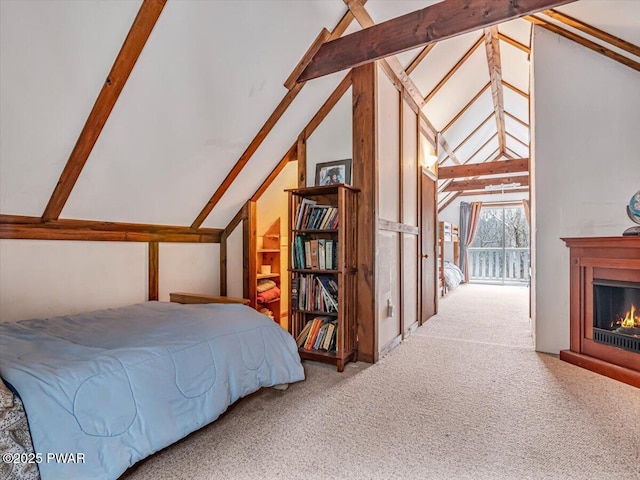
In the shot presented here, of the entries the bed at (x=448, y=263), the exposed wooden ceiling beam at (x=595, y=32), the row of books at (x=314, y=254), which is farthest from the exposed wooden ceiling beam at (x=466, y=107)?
the row of books at (x=314, y=254)

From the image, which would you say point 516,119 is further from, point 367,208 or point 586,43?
point 367,208

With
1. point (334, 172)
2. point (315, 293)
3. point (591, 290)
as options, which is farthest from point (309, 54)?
point (591, 290)

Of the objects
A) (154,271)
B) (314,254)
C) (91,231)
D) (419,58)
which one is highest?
(419,58)

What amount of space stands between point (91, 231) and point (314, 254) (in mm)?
1789

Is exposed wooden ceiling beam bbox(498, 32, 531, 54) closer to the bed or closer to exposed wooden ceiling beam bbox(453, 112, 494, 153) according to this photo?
exposed wooden ceiling beam bbox(453, 112, 494, 153)

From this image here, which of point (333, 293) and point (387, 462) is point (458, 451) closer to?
point (387, 462)

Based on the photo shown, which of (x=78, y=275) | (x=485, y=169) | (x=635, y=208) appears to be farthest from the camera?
(x=485, y=169)

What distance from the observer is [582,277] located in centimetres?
288

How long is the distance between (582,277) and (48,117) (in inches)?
156

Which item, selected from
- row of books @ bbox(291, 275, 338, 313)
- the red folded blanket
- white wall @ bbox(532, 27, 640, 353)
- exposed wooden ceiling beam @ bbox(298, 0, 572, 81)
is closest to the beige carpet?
row of books @ bbox(291, 275, 338, 313)

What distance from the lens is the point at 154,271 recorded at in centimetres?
322

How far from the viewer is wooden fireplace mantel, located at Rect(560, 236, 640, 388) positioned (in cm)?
Answer: 252

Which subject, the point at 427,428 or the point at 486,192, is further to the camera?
the point at 486,192

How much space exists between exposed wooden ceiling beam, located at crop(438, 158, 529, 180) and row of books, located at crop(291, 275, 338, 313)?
396 cm
